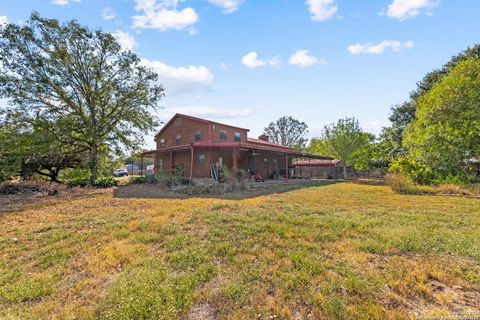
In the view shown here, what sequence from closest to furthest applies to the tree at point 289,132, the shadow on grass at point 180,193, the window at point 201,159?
the shadow on grass at point 180,193, the window at point 201,159, the tree at point 289,132

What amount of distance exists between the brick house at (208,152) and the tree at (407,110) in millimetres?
10136

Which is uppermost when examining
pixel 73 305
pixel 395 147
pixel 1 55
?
pixel 1 55

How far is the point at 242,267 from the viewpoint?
3.56 m

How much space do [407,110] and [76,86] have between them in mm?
34616

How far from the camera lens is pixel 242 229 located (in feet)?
17.0

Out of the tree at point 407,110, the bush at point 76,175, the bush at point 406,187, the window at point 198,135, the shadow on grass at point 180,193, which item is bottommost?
the shadow on grass at point 180,193

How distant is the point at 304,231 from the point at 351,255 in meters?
1.25

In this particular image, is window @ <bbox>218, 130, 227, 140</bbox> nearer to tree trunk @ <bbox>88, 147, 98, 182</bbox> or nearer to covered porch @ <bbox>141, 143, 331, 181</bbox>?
covered porch @ <bbox>141, 143, 331, 181</bbox>

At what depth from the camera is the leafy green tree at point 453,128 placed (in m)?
12.3

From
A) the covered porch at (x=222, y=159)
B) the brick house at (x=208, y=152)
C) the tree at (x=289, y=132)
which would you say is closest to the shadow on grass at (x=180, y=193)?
the covered porch at (x=222, y=159)

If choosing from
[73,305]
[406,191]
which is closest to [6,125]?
[73,305]

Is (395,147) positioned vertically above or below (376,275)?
above

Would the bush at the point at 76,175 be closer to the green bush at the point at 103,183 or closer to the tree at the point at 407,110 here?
the green bush at the point at 103,183

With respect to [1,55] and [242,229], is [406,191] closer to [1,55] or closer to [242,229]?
[242,229]
